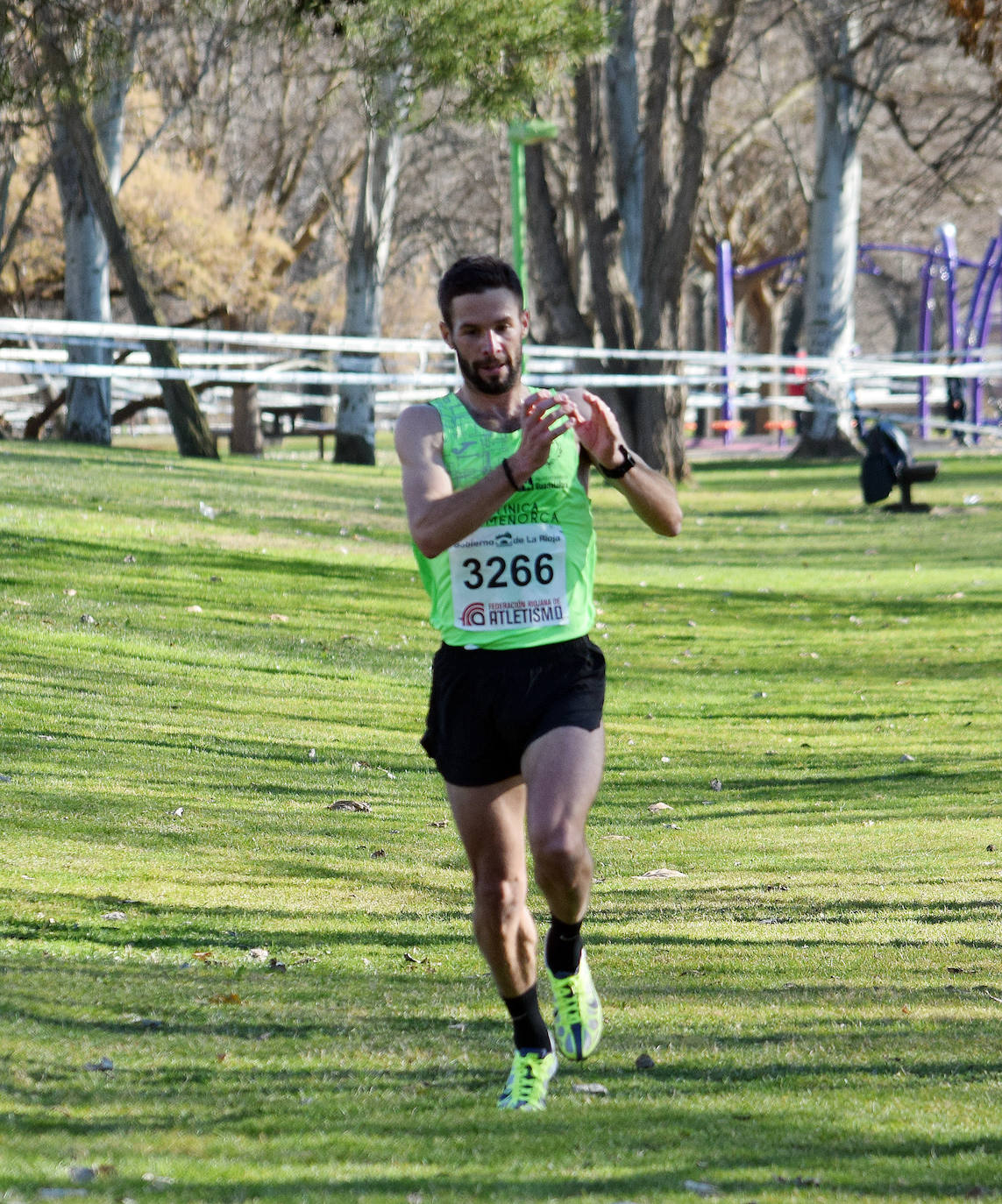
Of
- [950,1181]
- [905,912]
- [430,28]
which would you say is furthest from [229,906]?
[430,28]

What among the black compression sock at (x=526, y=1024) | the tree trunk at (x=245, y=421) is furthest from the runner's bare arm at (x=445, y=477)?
the tree trunk at (x=245, y=421)

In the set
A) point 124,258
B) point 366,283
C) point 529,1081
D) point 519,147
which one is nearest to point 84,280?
point 124,258

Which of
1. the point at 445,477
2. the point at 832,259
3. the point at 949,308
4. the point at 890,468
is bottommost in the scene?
the point at 890,468

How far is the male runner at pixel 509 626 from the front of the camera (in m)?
4.70

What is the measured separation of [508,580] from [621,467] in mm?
434

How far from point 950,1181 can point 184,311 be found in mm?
56388

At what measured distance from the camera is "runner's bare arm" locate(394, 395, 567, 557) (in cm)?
445

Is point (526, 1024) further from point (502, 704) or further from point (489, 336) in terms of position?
point (489, 336)

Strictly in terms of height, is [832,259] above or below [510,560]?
above

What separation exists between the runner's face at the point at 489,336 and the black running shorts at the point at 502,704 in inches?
27.9

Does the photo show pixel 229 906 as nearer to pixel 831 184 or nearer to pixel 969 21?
pixel 969 21

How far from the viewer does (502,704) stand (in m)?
4.71

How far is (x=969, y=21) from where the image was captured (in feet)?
38.2

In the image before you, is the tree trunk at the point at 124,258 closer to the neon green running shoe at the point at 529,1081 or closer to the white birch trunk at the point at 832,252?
the white birch trunk at the point at 832,252
